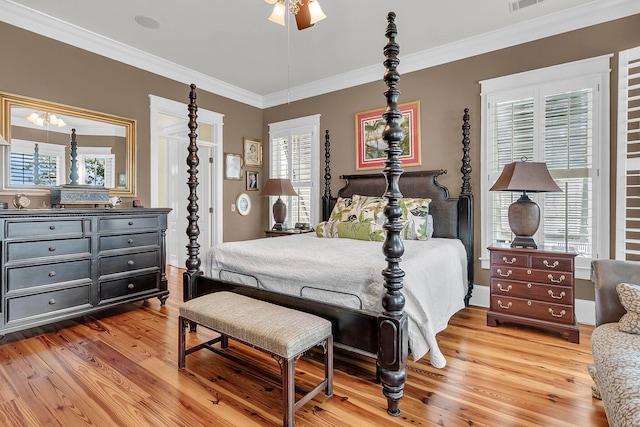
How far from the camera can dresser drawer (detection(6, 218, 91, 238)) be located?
2.58 m

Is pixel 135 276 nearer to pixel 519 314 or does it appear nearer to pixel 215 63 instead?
pixel 215 63

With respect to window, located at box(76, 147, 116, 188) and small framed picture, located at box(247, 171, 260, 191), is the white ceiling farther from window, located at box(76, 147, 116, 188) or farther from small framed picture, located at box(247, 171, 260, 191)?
small framed picture, located at box(247, 171, 260, 191)

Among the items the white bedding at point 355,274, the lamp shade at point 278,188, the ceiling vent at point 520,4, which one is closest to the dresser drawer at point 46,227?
the white bedding at point 355,274

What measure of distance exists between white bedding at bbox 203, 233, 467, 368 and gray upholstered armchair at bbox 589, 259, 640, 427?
0.77 m

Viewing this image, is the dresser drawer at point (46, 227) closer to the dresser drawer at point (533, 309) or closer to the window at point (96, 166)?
the window at point (96, 166)

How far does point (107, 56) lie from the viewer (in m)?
3.65

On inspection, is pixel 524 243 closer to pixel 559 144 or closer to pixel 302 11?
pixel 559 144

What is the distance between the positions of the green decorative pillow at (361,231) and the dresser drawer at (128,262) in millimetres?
2089

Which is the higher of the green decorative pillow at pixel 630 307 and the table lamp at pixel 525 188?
the table lamp at pixel 525 188

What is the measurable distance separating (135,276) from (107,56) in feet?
8.25

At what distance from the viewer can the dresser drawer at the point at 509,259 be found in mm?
2857

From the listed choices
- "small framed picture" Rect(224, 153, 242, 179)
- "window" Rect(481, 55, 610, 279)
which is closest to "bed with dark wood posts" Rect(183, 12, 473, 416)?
"window" Rect(481, 55, 610, 279)

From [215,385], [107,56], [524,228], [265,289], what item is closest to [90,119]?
[107,56]

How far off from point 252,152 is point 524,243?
414 cm
